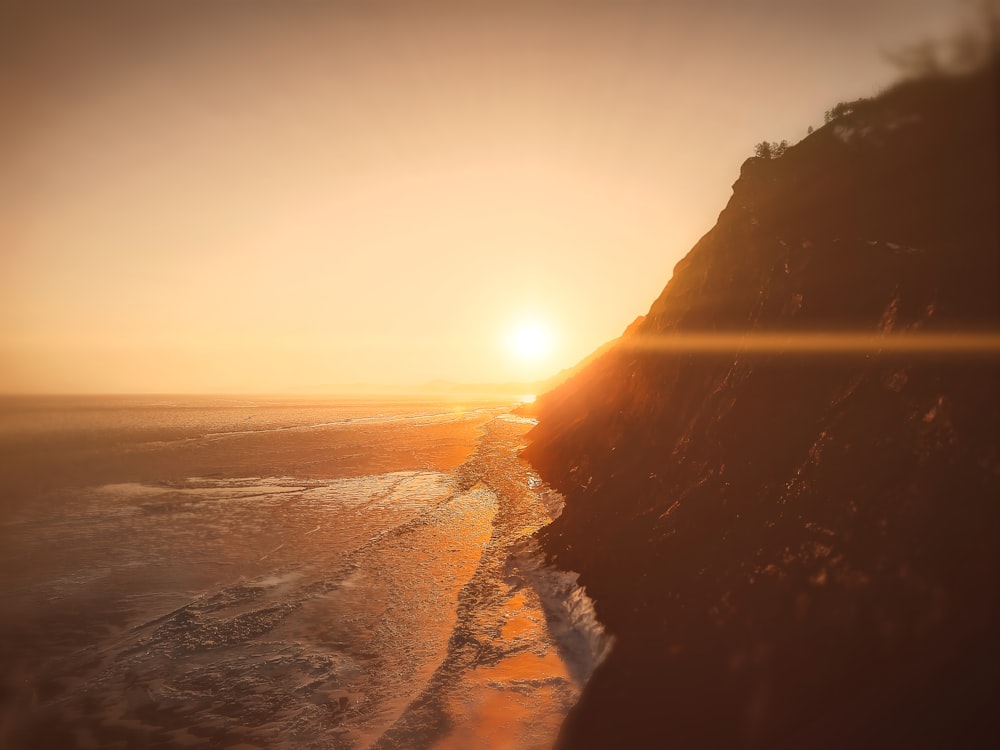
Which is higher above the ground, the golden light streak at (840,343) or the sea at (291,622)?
the golden light streak at (840,343)

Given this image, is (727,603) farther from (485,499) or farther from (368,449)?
(368,449)

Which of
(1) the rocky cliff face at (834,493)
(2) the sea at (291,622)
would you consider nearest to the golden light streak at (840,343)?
(1) the rocky cliff face at (834,493)

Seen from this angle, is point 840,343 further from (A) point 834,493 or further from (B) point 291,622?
(B) point 291,622

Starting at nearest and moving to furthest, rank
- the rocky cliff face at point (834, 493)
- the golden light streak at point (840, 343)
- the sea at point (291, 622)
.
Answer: the rocky cliff face at point (834, 493), the golden light streak at point (840, 343), the sea at point (291, 622)

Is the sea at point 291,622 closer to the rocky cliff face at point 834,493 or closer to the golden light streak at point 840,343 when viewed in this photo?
the rocky cliff face at point 834,493

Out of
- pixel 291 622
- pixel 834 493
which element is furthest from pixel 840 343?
pixel 291 622

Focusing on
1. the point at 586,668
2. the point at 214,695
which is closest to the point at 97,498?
the point at 214,695

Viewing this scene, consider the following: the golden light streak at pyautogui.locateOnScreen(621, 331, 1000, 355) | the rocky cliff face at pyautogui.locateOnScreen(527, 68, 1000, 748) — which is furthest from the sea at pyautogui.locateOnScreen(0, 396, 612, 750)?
the golden light streak at pyautogui.locateOnScreen(621, 331, 1000, 355)

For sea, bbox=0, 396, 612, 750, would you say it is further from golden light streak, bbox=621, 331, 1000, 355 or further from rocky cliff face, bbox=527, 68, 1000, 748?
golden light streak, bbox=621, 331, 1000, 355
